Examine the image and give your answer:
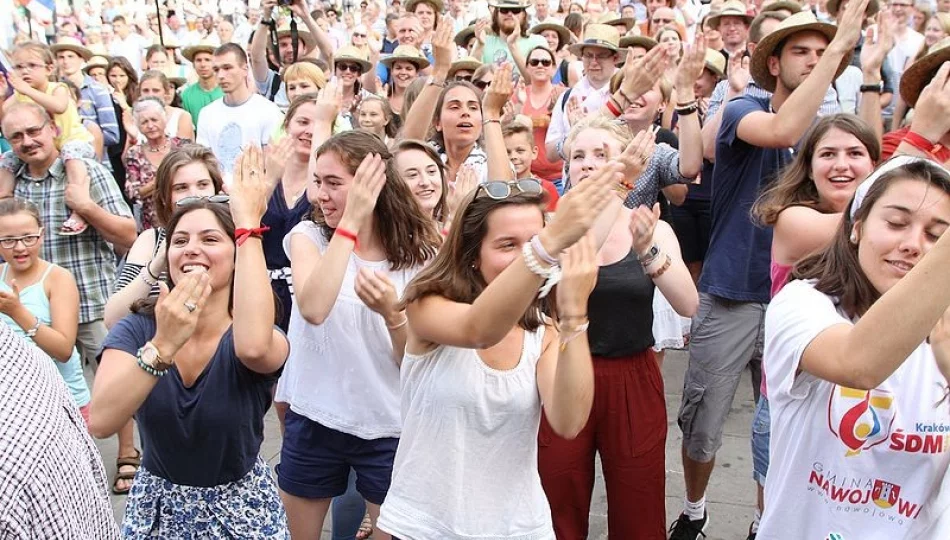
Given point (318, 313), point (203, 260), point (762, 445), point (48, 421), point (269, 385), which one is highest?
point (48, 421)

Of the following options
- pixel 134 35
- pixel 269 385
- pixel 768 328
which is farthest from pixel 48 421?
pixel 134 35

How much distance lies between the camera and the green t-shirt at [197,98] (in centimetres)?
827

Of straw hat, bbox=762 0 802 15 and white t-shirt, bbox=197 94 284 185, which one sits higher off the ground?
straw hat, bbox=762 0 802 15

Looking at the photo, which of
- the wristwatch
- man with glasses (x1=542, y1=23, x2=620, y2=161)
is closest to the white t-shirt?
man with glasses (x1=542, y1=23, x2=620, y2=161)

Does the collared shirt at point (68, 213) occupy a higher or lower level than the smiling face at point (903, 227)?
lower

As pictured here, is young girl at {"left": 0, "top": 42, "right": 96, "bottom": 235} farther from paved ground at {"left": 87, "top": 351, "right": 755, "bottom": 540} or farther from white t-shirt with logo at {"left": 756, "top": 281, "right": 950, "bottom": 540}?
white t-shirt with logo at {"left": 756, "top": 281, "right": 950, "bottom": 540}

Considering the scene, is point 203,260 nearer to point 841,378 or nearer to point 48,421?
point 48,421

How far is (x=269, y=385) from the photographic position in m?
2.72

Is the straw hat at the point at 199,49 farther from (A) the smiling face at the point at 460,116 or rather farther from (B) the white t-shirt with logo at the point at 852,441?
(B) the white t-shirt with logo at the point at 852,441

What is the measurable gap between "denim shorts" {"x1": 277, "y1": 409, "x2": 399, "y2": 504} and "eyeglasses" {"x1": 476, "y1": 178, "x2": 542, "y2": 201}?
3.56 ft

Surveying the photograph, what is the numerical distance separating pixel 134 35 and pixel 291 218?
37.5 ft

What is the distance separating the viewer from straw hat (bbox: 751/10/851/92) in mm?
3803

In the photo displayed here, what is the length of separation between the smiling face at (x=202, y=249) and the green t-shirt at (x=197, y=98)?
593 cm

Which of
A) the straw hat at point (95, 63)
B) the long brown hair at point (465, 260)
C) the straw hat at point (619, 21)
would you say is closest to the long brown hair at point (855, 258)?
the long brown hair at point (465, 260)
